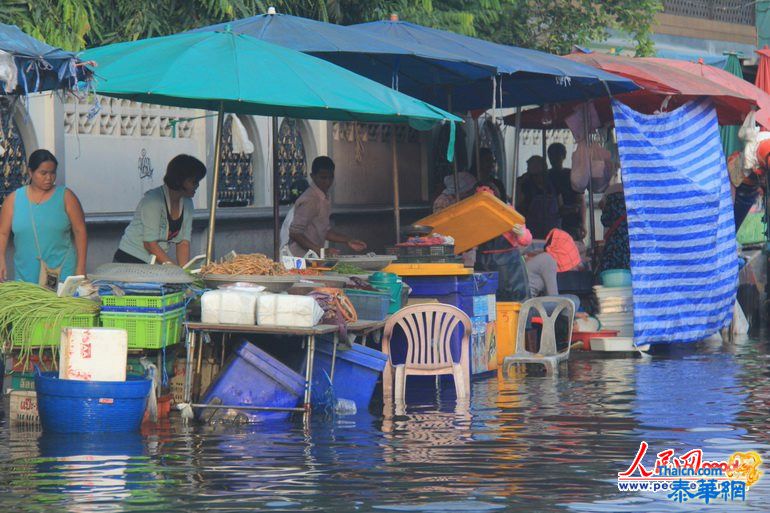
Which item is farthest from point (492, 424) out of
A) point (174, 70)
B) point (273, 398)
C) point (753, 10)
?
point (753, 10)

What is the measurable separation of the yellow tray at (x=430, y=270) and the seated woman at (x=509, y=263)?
138 centimetres

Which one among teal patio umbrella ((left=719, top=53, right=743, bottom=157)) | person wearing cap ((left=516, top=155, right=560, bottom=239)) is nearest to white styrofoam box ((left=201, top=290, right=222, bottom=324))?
person wearing cap ((left=516, top=155, right=560, bottom=239))

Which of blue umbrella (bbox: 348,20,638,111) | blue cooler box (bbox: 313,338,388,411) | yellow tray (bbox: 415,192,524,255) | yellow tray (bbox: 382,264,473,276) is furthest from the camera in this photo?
yellow tray (bbox: 415,192,524,255)

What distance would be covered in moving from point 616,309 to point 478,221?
2.17m

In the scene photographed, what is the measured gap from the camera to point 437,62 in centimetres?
1366

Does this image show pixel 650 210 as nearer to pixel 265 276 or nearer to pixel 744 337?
pixel 744 337

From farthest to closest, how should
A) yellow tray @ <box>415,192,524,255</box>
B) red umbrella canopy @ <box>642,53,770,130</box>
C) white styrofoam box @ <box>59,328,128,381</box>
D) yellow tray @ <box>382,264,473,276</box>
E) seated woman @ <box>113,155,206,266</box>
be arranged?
red umbrella canopy @ <box>642,53,770,130</box>
yellow tray @ <box>415,192,524,255</box>
yellow tray @ <box>382,264,473,276</box>
seated woman @ <box>113,155,206,266</box>
white styrofoam box @ <box>59,328,128,381</box>

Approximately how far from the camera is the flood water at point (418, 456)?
6.93 meters

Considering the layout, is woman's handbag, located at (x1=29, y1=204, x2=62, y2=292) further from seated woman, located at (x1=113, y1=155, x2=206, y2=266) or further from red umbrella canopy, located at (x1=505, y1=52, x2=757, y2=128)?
red umbrella canopy, located at (x1=505, y1=52, x2=757, y2=128)

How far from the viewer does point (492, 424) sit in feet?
31.5

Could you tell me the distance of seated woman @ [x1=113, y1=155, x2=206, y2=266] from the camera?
11062 mm

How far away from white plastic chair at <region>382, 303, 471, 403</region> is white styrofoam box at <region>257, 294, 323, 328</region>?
153 cm

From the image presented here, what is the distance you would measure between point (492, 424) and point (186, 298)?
6.92 ft

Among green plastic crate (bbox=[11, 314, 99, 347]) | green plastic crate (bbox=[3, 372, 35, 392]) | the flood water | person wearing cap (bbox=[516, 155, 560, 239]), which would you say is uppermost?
person wearing cap (bbox=[516, 155, 560, 239])
